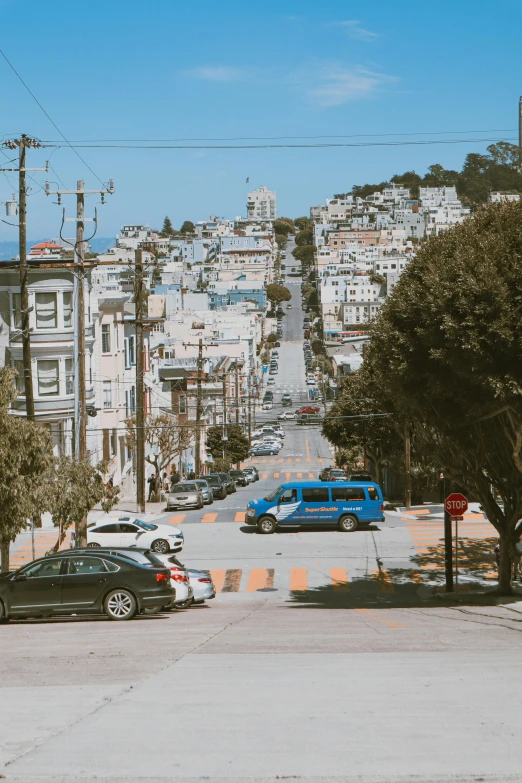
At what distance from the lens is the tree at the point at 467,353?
1905 centimetres

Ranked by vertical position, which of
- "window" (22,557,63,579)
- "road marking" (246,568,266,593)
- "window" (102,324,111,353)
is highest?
"window" (102,324,111,353)

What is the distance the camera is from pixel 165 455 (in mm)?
53469

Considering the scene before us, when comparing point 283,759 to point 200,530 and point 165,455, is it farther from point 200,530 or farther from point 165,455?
point 165,455

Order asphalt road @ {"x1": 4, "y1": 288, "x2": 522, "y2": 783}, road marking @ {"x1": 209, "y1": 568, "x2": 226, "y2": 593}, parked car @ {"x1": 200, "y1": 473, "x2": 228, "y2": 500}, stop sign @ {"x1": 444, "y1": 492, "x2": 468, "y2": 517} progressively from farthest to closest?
parked car @ {"x1": 200, "y1": 473, "x2": 228, "y2": 500} → road marking @ {"x1": 209, "y1": 568, "x2": 226, "y2": 593} → stop sign @ {"x1": 444, "y1": 492, "x2": 468, "y2": 517} → asphalt road @ {"x1": 4, "y1": 288, "x2": 522, "y2": 783}

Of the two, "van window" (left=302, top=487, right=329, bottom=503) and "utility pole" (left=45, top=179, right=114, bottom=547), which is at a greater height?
"utility pole" (left=45, top=179, right=114, bottom=547)

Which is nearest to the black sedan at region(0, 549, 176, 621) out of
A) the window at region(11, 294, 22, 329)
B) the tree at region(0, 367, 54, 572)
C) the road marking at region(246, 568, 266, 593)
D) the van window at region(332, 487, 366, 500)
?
the tree at region(0, 367, 54, 572)

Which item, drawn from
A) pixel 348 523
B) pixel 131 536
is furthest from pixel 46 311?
pixel 348 523

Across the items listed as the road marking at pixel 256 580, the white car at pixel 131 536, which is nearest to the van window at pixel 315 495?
the white car at pixel 131 536

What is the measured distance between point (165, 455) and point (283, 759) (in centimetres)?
4682

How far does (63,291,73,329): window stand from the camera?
4139 cm

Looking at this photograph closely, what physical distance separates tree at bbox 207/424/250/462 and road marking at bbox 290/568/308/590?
5451 cm

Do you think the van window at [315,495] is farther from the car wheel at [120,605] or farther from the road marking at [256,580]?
the car wheel at [120,605]

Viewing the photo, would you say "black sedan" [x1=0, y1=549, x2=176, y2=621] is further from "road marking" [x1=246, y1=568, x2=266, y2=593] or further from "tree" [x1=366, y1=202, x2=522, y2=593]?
"road marking" [x1=246, y1=568, x2=266, y2=593]

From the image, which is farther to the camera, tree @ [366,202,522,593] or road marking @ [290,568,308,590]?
road marking @ [290,568,308,590]
